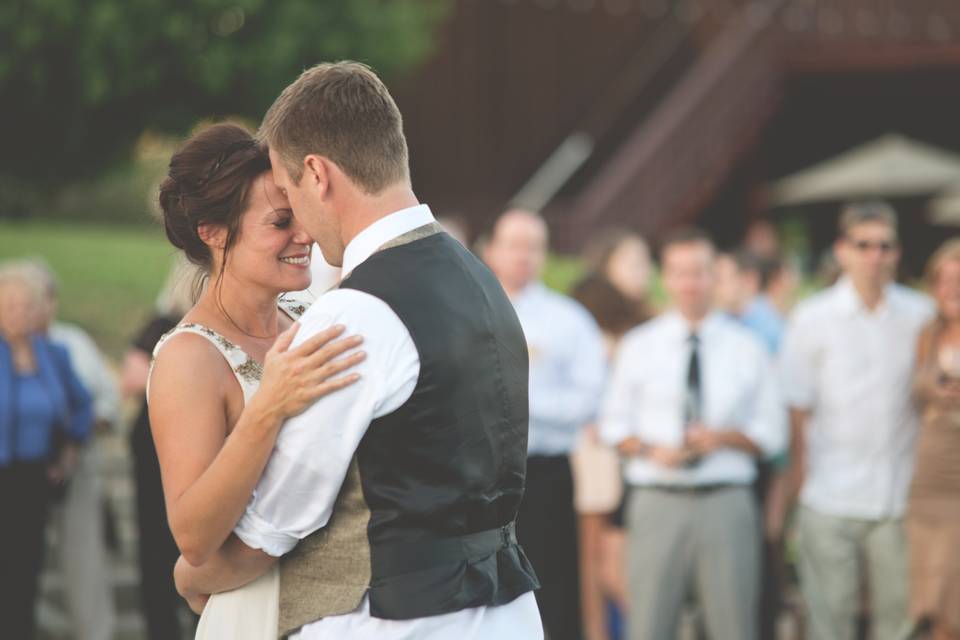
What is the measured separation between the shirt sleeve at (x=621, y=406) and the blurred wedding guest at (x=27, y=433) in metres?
3.12

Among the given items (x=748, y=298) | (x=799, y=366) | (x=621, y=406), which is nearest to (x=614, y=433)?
(x=621, y=406)

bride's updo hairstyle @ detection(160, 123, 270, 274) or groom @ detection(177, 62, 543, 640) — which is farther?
bride's updo hairstyle @ detection(160, 123, 270, 274)

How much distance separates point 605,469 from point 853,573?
1772mm

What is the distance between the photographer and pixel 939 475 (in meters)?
6.19

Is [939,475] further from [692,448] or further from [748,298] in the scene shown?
[748,298]

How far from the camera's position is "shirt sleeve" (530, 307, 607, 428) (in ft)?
22.3

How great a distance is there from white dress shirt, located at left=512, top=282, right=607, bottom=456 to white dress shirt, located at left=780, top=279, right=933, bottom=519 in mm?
1054

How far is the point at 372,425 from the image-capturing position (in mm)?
2619

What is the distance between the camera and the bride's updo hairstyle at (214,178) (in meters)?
3.08

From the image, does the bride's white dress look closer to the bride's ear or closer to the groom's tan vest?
the groom's tan vest

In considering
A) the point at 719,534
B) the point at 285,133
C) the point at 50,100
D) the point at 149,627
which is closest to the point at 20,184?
the point at 50,100

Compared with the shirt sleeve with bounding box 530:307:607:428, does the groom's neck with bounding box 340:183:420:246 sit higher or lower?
higher

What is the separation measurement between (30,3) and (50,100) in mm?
1034

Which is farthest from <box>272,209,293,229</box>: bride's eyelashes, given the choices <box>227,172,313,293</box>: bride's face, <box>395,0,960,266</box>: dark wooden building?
<box>395,0,960,266</box>: dark wooden building
